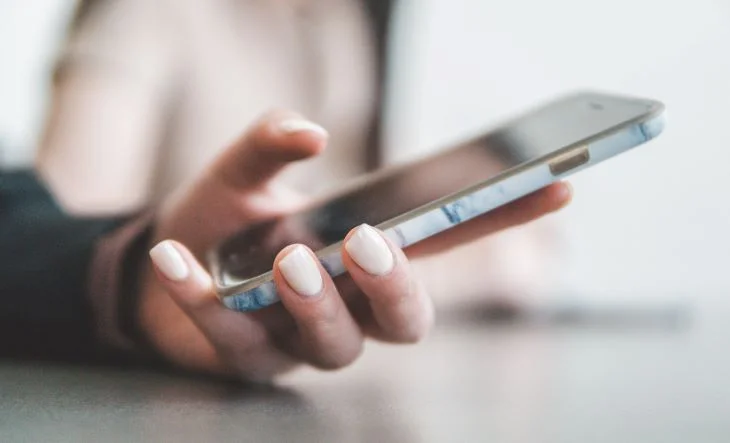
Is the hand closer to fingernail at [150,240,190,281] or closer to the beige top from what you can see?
fingernail at [150,240,190,281]

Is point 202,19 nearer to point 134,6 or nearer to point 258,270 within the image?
point 134,6

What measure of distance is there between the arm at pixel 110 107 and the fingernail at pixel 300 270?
1.50 feet

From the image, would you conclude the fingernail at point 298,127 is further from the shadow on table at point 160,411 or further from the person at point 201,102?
the person at point 201,102

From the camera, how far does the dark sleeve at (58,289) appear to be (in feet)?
1.16

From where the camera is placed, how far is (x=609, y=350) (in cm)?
43

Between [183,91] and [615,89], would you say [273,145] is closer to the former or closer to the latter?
[183,91]

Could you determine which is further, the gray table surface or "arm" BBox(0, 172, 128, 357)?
"arm" BBox(0, 172, 128, 357)

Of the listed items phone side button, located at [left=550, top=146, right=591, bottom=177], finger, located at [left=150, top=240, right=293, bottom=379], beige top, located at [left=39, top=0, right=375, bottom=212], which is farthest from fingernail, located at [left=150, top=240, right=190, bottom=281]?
beige top, located at [left=39, top=0, right=375, bottom=212]

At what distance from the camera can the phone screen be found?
0.86 ft

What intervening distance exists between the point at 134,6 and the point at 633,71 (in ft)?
2.52

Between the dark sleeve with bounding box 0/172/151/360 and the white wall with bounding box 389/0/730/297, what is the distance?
665 millimetres

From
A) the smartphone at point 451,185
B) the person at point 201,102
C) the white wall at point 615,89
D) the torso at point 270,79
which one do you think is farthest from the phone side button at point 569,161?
the white wall at point 615,89

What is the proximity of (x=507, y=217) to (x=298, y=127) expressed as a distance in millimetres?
92

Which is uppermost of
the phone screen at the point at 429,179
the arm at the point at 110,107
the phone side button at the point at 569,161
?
the arm at the point at 110,107
